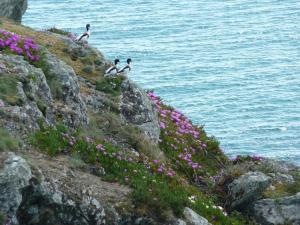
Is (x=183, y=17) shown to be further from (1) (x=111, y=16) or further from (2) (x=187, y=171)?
(2) (x=187, y=171)

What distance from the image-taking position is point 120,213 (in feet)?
55.4

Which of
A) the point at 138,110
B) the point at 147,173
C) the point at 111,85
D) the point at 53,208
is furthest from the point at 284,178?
the point at 53,208

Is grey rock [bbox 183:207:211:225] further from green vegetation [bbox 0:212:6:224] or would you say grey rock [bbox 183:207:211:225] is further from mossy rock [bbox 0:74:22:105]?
mossy rock [bbox 0:74:22:105]

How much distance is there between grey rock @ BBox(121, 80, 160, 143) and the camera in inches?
983

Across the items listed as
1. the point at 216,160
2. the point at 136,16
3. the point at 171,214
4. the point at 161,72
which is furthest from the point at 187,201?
the point at 136,16

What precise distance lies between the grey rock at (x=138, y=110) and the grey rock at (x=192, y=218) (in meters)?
6.56

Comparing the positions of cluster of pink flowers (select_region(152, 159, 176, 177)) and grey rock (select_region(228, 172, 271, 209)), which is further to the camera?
grey rock (select_region(228, 172, 271, 209))

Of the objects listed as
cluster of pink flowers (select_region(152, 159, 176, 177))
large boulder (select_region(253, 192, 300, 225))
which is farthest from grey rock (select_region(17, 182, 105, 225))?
large boulder (select_region(253, 192, 300, 225))

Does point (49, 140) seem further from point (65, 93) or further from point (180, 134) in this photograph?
point (180, 134)

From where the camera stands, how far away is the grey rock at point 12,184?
49.7 ft

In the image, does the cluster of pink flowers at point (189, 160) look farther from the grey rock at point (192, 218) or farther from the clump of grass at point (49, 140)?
the clump of grass at point (49, 140)

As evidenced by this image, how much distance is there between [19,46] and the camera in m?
23.7

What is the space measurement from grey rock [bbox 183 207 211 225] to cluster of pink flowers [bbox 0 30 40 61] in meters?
8.23

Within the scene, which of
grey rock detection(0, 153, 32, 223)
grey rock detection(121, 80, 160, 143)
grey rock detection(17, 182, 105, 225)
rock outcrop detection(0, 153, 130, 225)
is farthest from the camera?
grey rock detection(121, 80, 160, 143)
